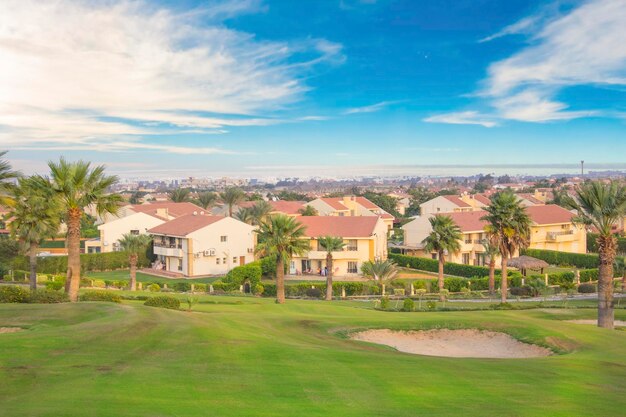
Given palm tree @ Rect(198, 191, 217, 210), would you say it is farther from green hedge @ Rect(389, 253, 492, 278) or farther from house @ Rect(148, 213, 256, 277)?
green hedge @ Rect(389, 253, 492, 278)

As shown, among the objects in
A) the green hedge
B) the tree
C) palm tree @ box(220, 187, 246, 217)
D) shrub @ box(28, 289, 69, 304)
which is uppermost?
palm tree @ box(220, 187, 246, 217)

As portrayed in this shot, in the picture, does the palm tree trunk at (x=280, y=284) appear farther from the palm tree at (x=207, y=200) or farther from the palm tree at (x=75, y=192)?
the palm tree at (x=207, y=200)

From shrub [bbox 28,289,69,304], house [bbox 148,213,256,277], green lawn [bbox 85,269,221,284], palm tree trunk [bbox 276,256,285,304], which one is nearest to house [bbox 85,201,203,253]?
house [bbox 148,213,256,277]

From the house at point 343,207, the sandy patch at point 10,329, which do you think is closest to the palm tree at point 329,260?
the sandy patch at point 10,329

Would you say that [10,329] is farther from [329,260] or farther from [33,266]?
[329,260]

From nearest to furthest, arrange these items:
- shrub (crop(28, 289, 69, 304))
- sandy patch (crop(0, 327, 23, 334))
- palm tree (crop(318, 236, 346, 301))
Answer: sandy patch (crop(0, 327, 23, 334)) → shrub (crop(28, 289, 69, 304)) → palm tree (crop(318, 236, 346, 301))

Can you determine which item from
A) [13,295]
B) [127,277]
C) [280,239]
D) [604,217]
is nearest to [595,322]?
[604,217]

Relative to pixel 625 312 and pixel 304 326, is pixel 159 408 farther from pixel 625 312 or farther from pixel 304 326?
pixel 625 312
